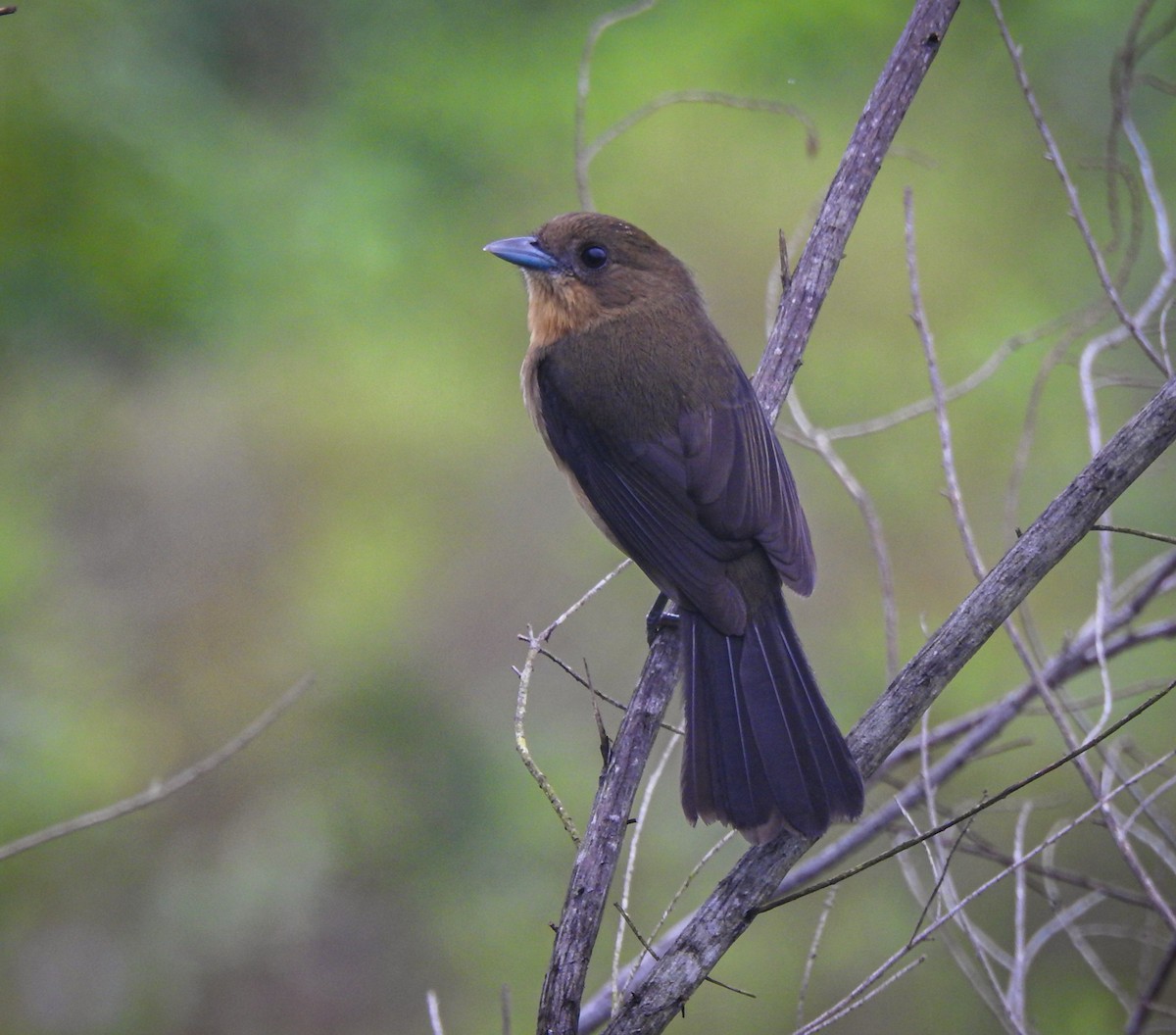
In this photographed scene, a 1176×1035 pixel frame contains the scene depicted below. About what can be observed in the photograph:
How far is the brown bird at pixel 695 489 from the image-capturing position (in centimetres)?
243

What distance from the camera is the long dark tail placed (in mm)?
2273

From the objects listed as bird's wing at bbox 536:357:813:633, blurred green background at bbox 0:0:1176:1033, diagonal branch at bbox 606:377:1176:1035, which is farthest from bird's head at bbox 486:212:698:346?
diagonal branch at bbox 606:377:1176:1035

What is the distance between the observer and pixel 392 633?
17.8 feet

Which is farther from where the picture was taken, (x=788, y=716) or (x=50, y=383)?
(x=50, y=383)

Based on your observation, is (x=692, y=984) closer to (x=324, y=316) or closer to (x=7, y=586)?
(x=7, y=586)

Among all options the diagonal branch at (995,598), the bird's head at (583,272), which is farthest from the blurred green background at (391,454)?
the diagonal branch at (995,598)

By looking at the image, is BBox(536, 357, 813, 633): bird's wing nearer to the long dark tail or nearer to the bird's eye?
the long dark tail

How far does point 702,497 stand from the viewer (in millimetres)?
3119

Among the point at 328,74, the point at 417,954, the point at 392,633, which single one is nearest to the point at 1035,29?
the point at 328,74

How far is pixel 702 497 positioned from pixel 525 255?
35.5 inches

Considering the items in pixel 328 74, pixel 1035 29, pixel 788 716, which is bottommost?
pixel 788 716

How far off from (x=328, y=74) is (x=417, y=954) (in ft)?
13.9

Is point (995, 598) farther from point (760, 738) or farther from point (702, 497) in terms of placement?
point (702, 497)

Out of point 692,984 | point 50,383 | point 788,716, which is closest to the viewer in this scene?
point 692,984
